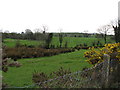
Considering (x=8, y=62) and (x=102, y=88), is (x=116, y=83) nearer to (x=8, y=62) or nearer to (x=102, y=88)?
(x=102, y=88)

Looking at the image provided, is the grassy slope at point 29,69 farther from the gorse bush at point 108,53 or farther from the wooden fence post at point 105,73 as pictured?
the wooden fence post at point 105,73

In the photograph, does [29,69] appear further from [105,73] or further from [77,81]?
[105,73]

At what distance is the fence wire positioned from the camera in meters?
4.49

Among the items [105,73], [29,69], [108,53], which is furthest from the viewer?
[29,69]

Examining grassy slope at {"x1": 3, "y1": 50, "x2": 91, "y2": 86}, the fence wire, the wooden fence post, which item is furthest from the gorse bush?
the wooden fence post

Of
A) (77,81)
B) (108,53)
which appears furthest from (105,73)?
(108,53)

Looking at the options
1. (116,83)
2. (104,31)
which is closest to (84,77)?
(116,83)

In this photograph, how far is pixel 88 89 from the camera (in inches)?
187

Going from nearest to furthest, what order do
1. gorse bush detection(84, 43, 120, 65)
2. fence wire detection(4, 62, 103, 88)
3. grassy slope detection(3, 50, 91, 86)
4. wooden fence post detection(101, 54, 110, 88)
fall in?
fence wire detection(4, 62, 103, 88), wooden fence post detection(101, 54, 110, 88), grassy slope detection(3, 50, 91, 86), gorse bush detection(84, 43, 120, 65)

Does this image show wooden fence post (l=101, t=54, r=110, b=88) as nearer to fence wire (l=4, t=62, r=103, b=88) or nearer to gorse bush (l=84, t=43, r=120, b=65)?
fence wire (l=4, t=62, r=103, b=88)

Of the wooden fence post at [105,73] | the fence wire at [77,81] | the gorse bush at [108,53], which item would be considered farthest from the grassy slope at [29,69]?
the wooden fence post at [105,73]

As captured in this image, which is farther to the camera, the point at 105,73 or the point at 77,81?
the point at 105,73

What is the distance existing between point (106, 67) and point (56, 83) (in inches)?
73.4

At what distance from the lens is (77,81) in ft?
16.8
